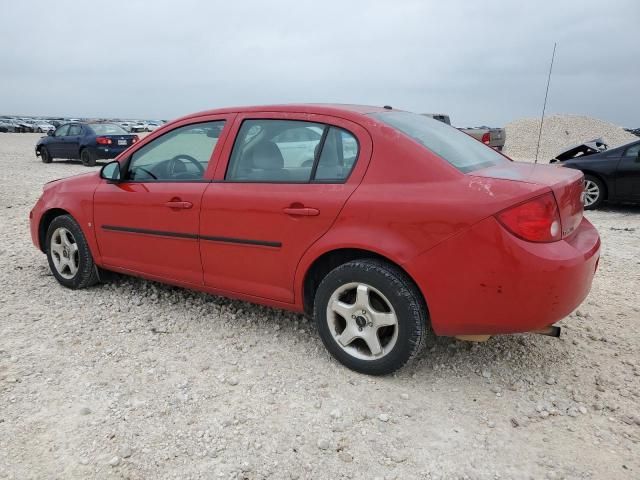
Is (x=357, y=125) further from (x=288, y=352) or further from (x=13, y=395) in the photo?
(x=13, y=395)

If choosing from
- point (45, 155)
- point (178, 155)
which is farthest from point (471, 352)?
point (45, 155)

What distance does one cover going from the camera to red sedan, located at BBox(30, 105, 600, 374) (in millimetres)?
2564

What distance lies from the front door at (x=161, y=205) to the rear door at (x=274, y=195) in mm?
158

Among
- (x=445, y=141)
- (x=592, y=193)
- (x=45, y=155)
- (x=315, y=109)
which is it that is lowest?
(x=45, y=155)

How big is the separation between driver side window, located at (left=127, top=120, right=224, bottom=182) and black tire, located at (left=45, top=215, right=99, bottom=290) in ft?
2.62

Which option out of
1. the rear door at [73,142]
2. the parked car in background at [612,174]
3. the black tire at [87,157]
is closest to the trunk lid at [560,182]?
the parked car in background at [612,174]

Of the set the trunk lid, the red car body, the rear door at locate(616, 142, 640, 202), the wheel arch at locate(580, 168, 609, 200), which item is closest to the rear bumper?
the red car body

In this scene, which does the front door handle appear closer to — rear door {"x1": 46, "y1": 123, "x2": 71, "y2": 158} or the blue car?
the blue car

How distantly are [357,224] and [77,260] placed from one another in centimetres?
288

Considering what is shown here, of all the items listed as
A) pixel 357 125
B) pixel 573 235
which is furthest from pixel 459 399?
pixel 357 125

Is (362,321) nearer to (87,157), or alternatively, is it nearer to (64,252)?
(64,252)

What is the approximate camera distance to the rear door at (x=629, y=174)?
26.5 feet

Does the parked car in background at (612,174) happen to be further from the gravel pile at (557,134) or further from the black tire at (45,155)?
the black tire at (45,155)

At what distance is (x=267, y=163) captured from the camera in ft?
11.1
